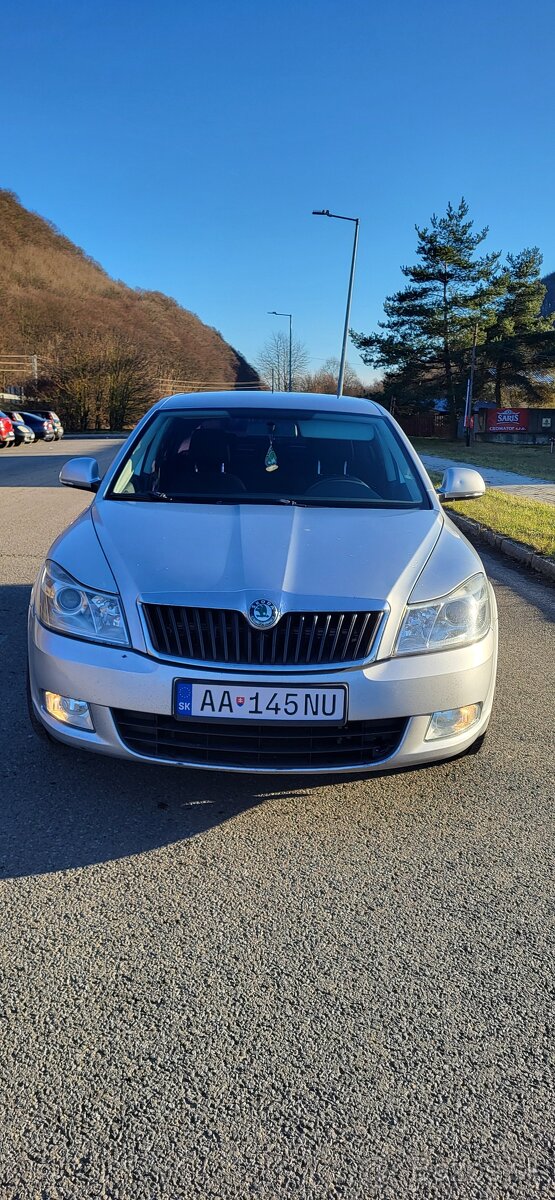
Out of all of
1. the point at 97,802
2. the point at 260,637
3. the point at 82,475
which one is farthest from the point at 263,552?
the point at 82,475

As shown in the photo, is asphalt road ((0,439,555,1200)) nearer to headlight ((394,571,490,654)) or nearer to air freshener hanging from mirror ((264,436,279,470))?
headlight ((394,571,490,654))

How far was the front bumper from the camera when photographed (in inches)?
102

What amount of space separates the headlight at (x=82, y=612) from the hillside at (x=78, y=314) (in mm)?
60846

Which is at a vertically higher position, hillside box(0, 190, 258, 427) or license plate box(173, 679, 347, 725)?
hillside box(0, 190, 258, 427)

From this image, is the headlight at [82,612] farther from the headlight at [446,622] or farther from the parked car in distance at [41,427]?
the parked car in distance at [41,427]

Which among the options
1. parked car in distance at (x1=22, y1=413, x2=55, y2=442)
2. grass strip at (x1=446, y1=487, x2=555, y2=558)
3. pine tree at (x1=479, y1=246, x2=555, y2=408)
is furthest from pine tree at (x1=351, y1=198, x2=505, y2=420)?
grass strip at (x1=446, y1=487, x2=555, y2=558)

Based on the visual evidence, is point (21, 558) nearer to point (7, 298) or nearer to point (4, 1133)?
point (4, 1133)

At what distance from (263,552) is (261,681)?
61 centimetres

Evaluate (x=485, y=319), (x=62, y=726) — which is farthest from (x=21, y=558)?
(x=485, y=319)

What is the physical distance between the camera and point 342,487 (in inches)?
154

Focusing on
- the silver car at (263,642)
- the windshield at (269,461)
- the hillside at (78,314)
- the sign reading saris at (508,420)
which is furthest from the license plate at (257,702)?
the hillside at (78,314)

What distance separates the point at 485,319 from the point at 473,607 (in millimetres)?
47881

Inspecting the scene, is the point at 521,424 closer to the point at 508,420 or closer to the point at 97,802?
the point at 508,420

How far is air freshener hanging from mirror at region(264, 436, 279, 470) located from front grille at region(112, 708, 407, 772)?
1795mm
